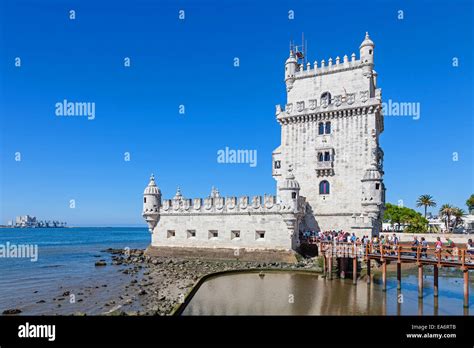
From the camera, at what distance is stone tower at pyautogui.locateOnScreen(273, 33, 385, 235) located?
3412cm

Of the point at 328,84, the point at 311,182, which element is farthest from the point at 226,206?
the point at 328,84

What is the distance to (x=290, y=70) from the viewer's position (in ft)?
129

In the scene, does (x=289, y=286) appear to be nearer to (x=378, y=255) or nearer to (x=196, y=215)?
(x=378, y=255)

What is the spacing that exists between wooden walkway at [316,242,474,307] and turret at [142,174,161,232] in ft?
65.1

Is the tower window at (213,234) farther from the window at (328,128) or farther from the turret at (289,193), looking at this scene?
the window at (328,128)

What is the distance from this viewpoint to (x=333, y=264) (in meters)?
26.3

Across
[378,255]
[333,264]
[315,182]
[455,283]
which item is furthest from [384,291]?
[315,182]

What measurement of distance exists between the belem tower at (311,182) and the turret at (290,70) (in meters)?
0.11

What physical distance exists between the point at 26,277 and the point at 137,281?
12.7 metres

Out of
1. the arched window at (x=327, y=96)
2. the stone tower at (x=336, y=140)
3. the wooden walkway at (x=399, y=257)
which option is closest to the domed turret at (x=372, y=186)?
the stone tower at (x=336, y=140)

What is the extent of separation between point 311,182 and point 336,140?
5083 mm

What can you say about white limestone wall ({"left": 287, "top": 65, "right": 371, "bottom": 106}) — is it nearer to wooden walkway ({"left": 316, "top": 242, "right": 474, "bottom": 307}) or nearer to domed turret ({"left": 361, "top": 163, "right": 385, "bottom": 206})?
domed turret ({"left": 361, "top": 163, "right": 385, "bottom": 206})

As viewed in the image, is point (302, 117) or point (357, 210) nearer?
point (357, 210)
